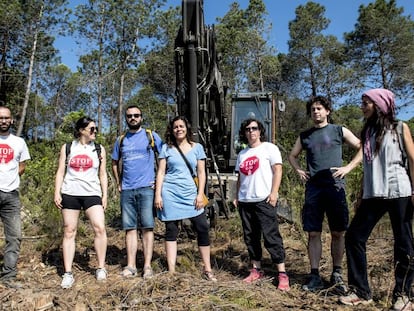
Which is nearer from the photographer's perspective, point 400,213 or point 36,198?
point 400,213

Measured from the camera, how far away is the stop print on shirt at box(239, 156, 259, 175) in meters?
4.07

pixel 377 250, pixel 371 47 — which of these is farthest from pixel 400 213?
pixel 371 47

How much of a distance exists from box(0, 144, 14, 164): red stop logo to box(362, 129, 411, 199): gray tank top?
3.39m

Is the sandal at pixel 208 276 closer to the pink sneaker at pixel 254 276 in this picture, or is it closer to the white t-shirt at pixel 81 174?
the pink sneaker at pixel 254 276

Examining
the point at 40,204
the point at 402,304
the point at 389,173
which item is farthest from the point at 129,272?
the point at 40,204

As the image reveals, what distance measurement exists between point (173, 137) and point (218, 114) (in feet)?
11.3

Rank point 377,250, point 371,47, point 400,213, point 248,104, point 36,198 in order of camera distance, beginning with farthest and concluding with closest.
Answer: point 371,47 → point 248,104 → point 36,198 → point 377,250 → point 400,213

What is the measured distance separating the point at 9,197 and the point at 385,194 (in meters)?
3.48

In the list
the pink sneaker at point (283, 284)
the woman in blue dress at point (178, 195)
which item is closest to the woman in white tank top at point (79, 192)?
the woman in blue dress at point (178, 195)

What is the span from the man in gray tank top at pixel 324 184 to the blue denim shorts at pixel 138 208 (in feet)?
5.12

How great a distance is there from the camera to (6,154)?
406 centimetres

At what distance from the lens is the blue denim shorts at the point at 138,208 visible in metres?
4.23

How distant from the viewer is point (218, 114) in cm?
760

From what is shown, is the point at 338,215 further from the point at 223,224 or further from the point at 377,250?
the point at 223,224
